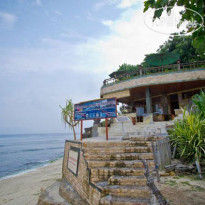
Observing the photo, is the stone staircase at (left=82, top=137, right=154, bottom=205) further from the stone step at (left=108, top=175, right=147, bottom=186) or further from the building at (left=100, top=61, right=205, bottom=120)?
the building at (left=100, top=61, right=205, bottom=120)

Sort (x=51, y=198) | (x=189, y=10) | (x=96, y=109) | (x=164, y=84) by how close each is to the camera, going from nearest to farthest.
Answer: (x=189, y=10)
(x=51, y=198)
(x=96, y=109)
(x=164, y=84)

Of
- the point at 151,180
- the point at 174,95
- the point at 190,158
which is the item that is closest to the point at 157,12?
the point at 151,180

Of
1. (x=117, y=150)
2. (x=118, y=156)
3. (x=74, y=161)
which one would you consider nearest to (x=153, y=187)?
(x=118, y=156)

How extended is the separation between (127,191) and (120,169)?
90cm

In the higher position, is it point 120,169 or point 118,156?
point 118,156

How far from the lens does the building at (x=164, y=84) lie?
1467 centimetres

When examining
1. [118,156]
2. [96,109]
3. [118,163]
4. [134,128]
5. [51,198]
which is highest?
[96,109]

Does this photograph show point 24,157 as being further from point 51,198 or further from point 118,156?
point 118,156

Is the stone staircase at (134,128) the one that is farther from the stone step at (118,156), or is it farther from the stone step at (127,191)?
the stone step at (127,191)

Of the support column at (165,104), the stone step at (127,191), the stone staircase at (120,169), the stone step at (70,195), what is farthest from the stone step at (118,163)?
the support column at (165,104)

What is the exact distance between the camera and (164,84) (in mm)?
15227

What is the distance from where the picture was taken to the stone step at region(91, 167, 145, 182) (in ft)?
16.5

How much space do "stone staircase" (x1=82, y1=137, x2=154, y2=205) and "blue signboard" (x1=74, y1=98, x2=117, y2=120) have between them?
195 cm

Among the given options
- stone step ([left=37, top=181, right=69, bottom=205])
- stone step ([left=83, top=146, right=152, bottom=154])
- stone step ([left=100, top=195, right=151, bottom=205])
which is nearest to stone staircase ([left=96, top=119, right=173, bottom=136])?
stone step ([left=83, top=146, right=152, bottom=154])
